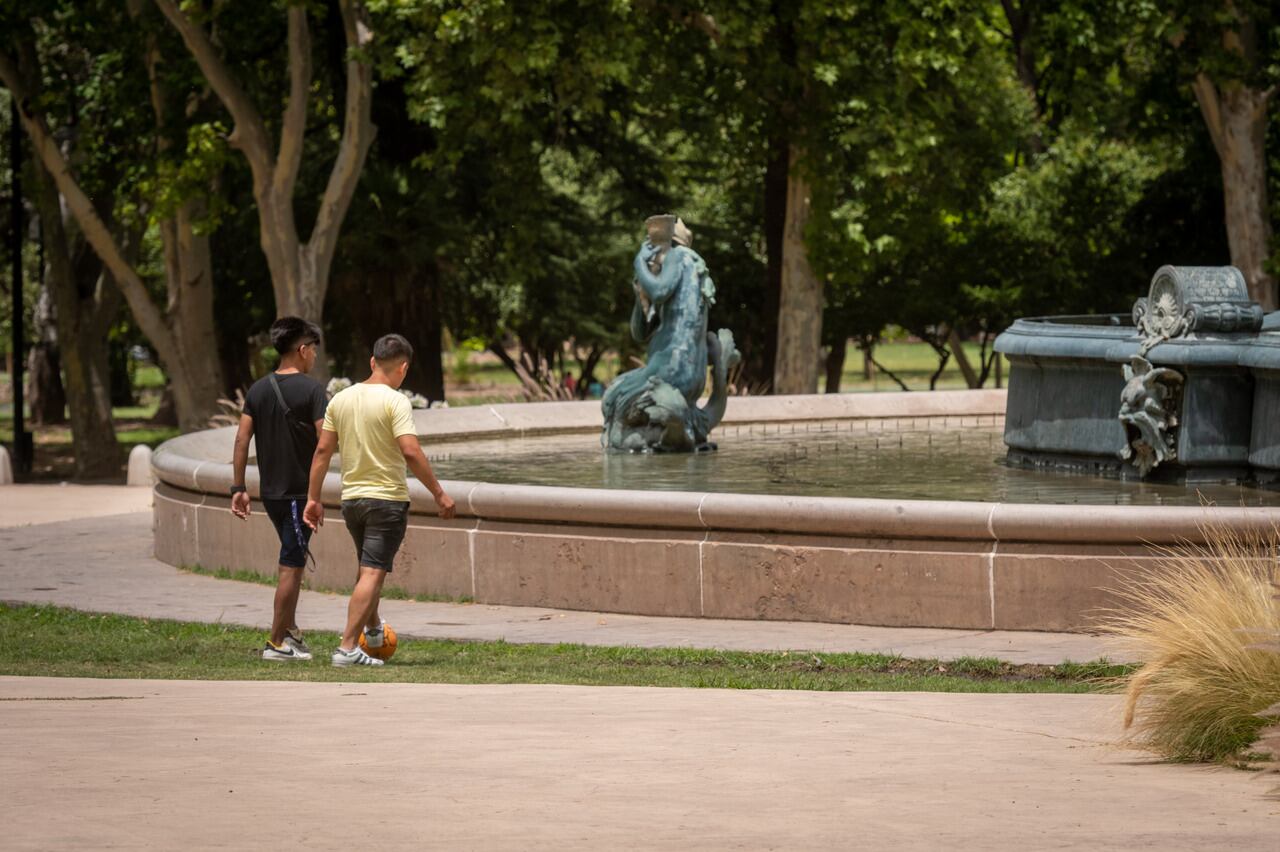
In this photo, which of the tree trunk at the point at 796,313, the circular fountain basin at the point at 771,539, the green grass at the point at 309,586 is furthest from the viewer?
the tree trunk at the point at 796,313

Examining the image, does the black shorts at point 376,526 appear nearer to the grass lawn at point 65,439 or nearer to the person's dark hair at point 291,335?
the person's dark hair at point 291,335

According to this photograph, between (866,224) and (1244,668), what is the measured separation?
74.6 ft

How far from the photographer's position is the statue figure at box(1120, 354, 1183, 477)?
13227mm

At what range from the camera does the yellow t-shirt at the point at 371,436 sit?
9.10 m

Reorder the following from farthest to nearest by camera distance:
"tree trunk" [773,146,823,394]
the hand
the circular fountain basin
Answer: "tree trunk" [773,146,823,394]
the circular fountain basin
the hand

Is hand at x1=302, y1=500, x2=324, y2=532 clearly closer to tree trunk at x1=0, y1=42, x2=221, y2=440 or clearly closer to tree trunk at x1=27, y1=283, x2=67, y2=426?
tree trunk at x1=0, y1=42, x2=221, y2=440

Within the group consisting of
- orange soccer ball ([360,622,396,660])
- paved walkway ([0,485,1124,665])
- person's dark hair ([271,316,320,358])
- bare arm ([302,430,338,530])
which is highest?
person's dark hair ([271,316,320,358])

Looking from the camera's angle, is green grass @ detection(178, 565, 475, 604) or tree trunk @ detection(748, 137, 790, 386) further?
tree trunk @ detection(748, 137, 790, 386)

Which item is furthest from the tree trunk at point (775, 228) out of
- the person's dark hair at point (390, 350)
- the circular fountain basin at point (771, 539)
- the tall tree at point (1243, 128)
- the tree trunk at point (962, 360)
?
the person's dark hair at point (390, 350)

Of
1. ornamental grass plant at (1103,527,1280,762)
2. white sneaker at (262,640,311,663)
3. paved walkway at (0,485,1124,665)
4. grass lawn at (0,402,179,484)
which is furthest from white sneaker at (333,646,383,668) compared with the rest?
grass lawn at (0,402,179,484)

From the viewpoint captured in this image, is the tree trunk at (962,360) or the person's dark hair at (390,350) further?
the tree trunk at (962,360)

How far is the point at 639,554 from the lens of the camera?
11.2 meters

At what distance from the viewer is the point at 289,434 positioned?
9.75 metres

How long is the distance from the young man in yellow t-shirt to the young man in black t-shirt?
0.50 metres
